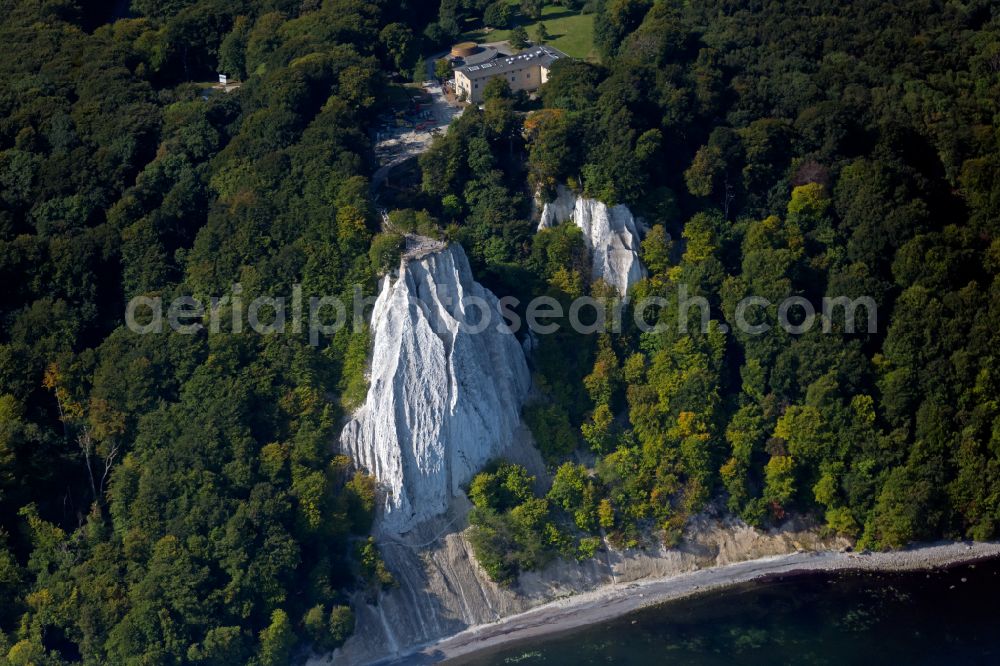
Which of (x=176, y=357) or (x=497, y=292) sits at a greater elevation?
(x=497, y=292)

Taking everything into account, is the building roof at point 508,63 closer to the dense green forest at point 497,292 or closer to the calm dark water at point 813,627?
the dense green forest at point 497,292

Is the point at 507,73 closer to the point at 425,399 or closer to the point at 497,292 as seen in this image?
the point at 497,292

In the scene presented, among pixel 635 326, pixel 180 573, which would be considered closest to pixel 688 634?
pixel 635 326

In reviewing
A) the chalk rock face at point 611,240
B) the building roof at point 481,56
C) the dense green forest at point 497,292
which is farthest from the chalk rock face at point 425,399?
the building roof at point 481,56

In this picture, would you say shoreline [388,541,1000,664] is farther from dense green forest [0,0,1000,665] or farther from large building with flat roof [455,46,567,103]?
large building with flat roof [455,46,567,103]

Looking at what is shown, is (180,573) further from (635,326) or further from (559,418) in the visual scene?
(635,326)

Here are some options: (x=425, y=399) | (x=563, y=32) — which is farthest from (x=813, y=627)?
(x=563, y=32)
